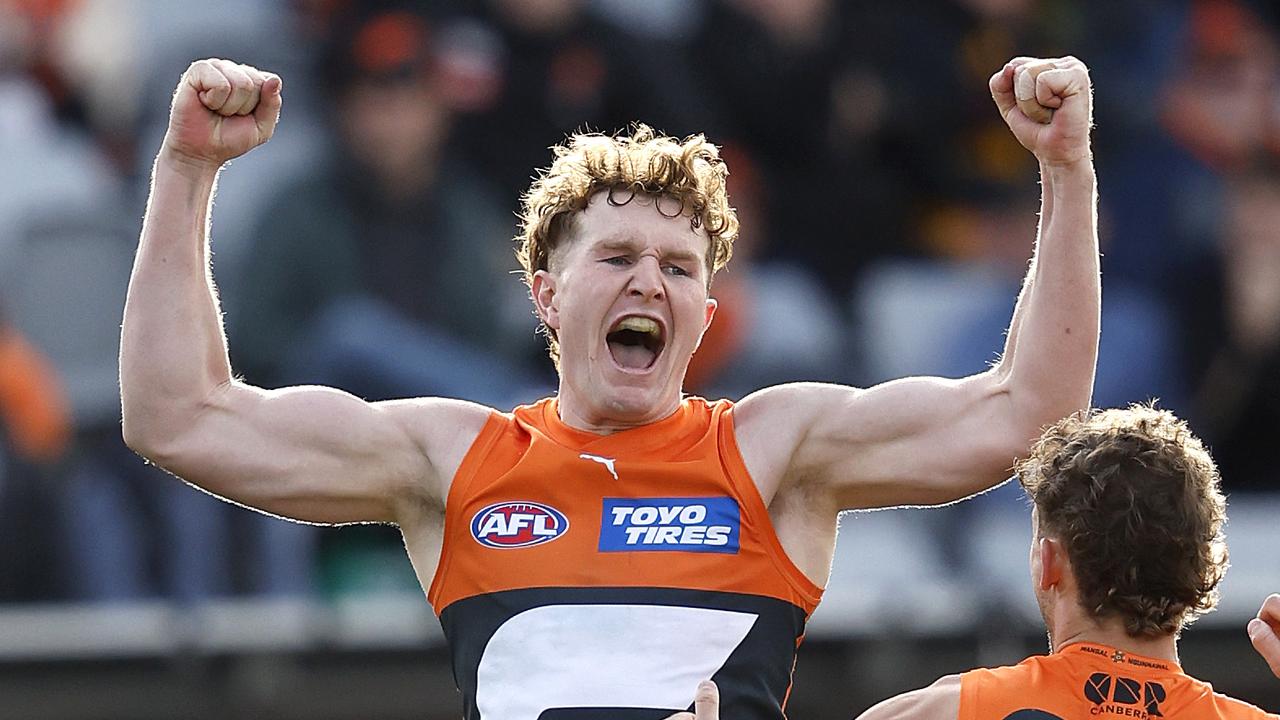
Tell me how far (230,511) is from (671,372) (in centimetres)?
443

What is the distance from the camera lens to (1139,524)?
3041 millimetres

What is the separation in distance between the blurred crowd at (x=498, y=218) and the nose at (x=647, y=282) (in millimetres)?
4301

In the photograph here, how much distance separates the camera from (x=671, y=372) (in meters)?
3.68

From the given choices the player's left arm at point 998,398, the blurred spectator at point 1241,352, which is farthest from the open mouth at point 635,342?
the blurred spectator at point 1241,352

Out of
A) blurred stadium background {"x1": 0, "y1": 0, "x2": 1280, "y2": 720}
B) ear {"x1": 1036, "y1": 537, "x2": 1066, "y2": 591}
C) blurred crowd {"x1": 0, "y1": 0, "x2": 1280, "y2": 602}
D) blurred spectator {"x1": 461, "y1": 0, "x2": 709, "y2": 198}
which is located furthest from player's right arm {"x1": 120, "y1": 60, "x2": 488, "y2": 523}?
blurred spectator {"x1": 461, "y1": 0, "x2": 709, "y2": 198}

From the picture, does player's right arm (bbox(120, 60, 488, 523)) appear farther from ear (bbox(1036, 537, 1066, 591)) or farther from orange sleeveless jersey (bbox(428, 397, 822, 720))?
ear (bbox(1036, 537, 1066, 591))

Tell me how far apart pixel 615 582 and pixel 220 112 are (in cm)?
117

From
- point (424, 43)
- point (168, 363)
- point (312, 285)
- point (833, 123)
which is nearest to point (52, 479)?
point (312, 285)

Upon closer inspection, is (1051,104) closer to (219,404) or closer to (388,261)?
(219,404)

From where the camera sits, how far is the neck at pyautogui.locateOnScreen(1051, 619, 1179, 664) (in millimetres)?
3086

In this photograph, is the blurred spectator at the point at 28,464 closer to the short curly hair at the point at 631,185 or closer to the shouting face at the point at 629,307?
the short curly hair at the point at 631,185

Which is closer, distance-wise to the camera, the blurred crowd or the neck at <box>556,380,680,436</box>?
the neck at <box>556,380,680,436</box>

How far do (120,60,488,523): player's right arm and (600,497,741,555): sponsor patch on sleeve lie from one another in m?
0.36

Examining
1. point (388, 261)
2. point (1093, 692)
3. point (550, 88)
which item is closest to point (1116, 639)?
point (1093, 692)
